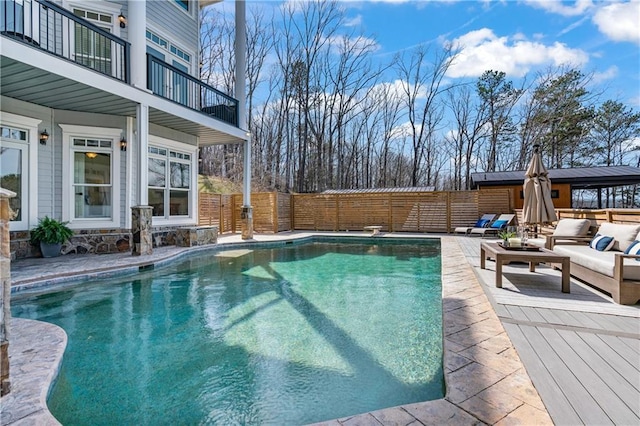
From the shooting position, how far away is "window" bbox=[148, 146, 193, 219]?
30.5 ft

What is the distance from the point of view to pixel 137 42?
7.34 m

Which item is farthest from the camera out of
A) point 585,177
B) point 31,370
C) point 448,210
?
point 585,177

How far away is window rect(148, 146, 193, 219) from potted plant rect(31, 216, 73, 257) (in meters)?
2.29

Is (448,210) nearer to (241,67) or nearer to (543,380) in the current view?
(241,67)

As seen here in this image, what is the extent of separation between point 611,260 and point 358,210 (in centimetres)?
1064

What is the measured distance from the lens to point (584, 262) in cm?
439

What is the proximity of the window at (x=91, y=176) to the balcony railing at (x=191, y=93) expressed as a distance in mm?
1724

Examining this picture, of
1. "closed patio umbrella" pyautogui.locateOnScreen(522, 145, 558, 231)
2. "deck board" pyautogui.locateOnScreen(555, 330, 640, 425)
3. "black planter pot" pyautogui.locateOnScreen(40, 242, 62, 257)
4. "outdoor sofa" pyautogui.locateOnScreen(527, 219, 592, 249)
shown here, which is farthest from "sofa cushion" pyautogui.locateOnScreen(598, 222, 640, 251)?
"black planter pot" pyautogui.locateOnScreen(40, 242, 62, 257)

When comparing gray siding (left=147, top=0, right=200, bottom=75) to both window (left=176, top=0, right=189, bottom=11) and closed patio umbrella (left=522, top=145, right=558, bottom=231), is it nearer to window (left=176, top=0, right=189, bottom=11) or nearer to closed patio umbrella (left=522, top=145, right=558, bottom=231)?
window (left=176, top=0, right=189, bottom=11)

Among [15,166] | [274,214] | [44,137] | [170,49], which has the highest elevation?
[170,49]

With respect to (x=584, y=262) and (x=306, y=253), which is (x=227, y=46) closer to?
(x=306, y=253)

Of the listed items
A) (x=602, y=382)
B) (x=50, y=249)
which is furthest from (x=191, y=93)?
(x=602, y=382)

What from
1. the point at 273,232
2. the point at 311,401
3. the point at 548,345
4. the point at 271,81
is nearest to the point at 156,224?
the point at 273,232

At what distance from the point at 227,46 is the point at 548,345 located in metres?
22.8
